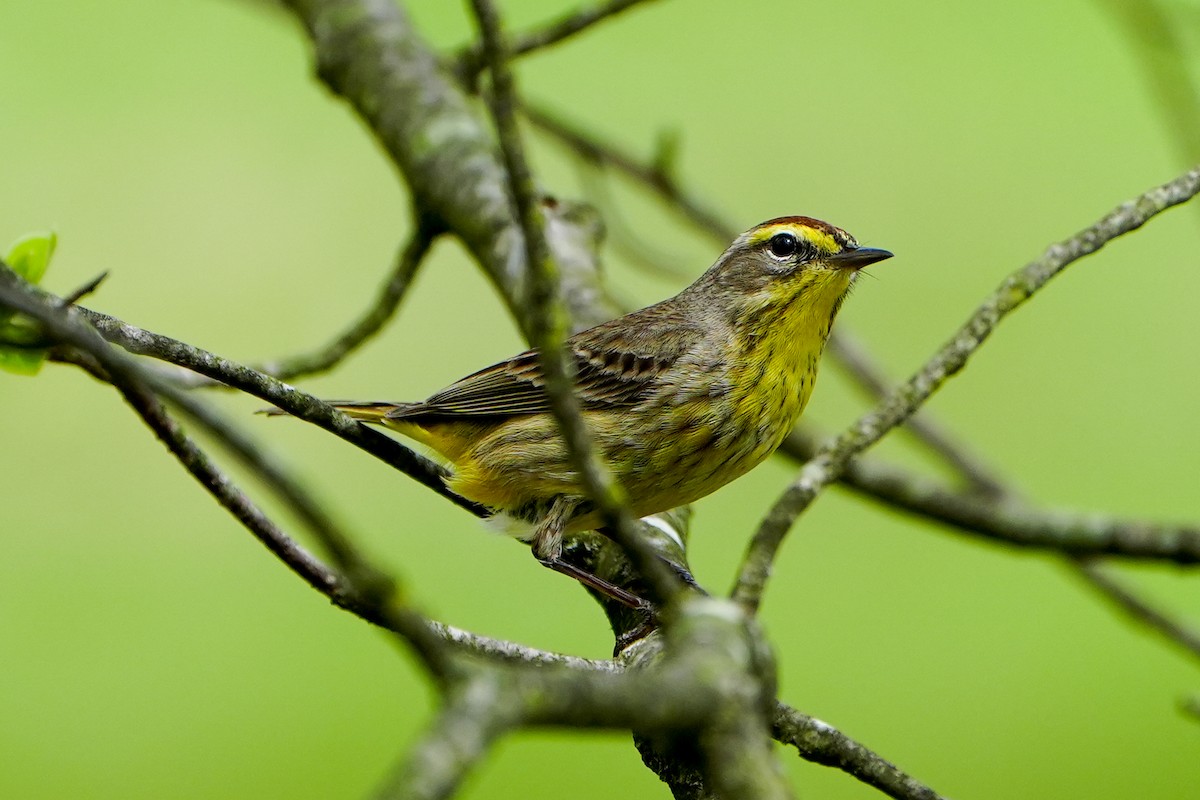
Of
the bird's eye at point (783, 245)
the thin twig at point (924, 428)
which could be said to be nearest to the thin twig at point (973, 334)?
the bird's eye at point (783, 245)

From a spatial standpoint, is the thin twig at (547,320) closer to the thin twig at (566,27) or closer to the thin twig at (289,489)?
the thin twig at (289,489)

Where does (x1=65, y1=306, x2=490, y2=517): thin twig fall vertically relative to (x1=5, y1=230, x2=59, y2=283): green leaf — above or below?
below

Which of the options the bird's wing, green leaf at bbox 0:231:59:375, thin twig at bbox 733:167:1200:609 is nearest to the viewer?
green leaf at bbox 0:231:59:375

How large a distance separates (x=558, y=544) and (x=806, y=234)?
66.5 inches

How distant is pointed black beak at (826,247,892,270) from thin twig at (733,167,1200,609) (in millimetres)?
1479

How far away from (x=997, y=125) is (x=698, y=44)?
251 centimetres

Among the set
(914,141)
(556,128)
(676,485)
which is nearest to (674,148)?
(556,128)

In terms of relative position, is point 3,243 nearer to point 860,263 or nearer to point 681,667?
point 860,263

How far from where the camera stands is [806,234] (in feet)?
16.1

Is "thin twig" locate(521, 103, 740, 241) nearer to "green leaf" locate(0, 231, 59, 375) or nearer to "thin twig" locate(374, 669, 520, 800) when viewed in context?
"green leaf" locate(0, 231, 59, 375)

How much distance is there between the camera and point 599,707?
1.45 metres

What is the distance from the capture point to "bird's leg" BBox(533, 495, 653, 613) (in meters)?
4.07

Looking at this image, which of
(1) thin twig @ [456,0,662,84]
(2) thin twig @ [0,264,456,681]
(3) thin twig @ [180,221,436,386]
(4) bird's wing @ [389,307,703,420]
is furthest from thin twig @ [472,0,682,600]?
(1) thin twig @ [456,0,662,84]

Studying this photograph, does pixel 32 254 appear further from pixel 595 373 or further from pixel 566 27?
pixel 566 27
